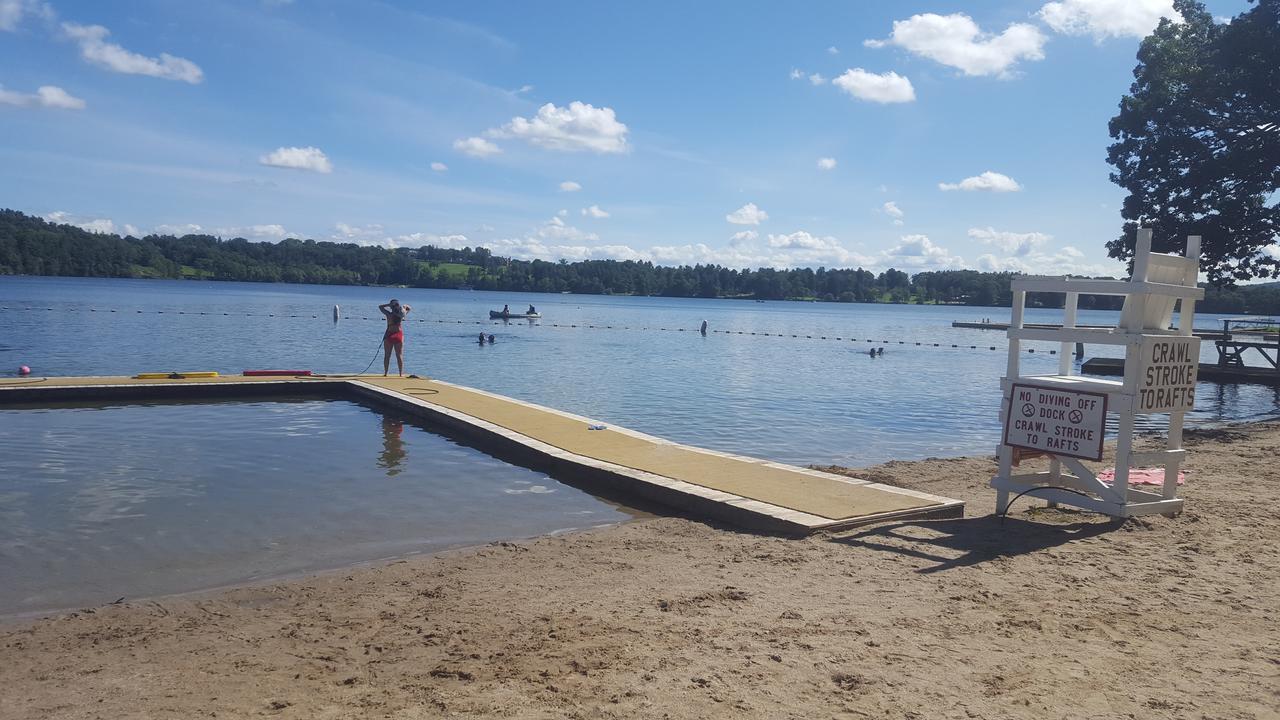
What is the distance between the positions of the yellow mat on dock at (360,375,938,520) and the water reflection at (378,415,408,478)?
95 centimetres

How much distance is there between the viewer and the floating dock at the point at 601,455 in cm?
874

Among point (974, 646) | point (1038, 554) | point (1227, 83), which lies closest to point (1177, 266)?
point (1038, 554)

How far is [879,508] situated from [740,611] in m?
3.25

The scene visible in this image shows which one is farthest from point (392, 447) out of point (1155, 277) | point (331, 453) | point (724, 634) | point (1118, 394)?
point (1155, 277)

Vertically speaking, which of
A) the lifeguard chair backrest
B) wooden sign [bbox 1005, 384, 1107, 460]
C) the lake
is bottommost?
the lake

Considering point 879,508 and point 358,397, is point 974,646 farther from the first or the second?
point 358,397

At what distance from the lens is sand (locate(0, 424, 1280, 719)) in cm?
453

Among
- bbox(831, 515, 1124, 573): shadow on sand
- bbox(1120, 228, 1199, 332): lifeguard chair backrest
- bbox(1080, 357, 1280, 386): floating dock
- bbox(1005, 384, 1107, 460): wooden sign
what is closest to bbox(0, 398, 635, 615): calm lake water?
bbox(831, 515, 1124, 573): shadow on sand

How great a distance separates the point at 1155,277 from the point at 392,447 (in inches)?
406

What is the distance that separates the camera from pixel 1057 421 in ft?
26.9

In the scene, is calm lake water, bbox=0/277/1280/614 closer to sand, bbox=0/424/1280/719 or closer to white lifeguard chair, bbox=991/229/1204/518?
sand, bbox=0/424/1280/719

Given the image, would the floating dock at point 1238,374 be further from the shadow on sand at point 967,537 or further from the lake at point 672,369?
the shadow on sand at point 967,537

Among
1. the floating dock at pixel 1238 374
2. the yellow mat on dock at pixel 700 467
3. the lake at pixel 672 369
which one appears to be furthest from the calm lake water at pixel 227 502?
the floating dock at pixel 1238 374

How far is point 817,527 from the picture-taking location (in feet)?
26.3
